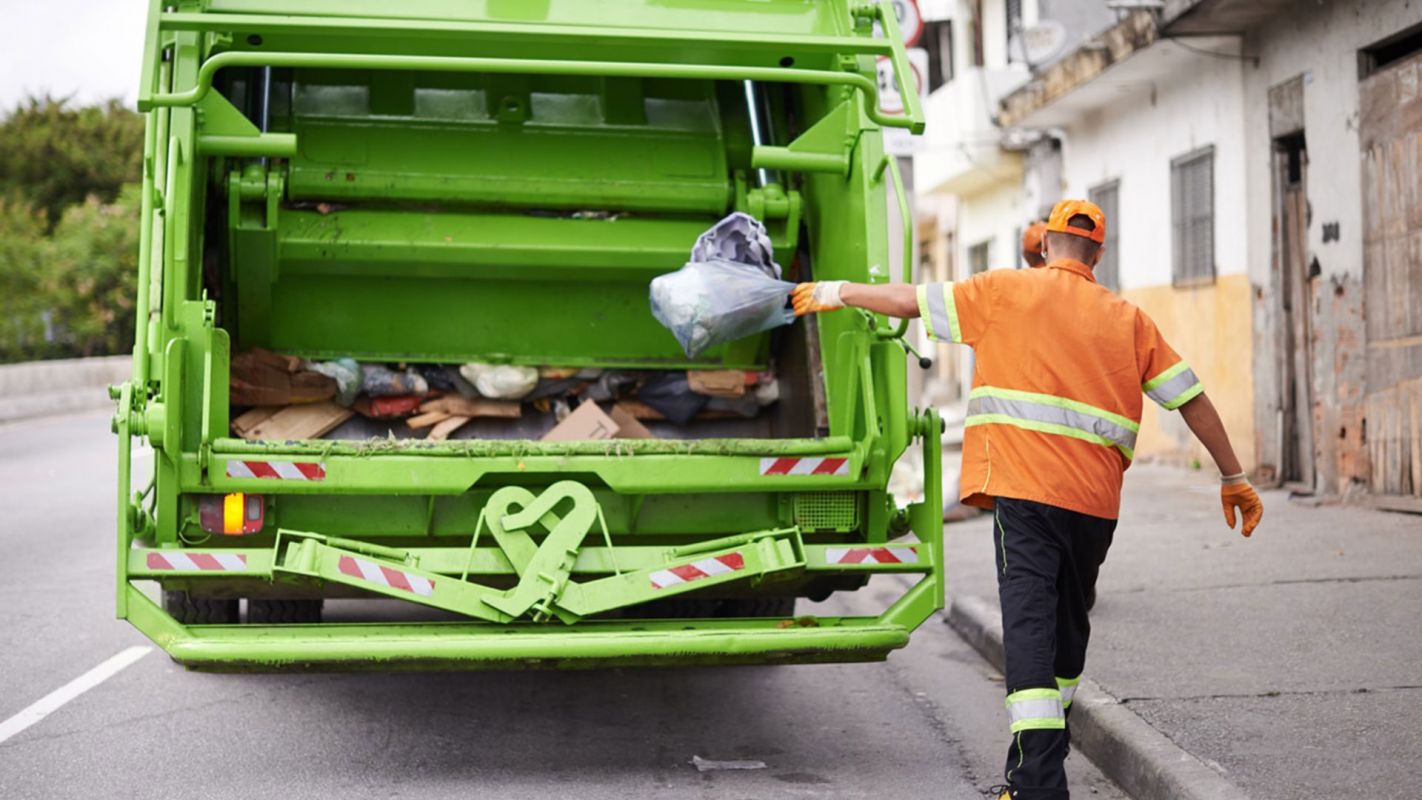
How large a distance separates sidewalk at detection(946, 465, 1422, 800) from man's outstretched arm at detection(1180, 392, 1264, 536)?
58 centimetres

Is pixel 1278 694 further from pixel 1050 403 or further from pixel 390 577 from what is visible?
pixel 390 577

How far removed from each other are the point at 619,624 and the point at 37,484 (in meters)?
9.98

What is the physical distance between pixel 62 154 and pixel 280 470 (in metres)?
36.4

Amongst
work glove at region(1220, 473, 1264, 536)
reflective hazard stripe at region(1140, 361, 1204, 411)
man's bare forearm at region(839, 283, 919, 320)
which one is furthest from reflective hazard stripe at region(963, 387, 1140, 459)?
work glove at region(1220, 473, 1264, 536)

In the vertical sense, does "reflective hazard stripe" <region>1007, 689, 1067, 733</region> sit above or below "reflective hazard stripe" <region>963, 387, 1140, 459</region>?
below

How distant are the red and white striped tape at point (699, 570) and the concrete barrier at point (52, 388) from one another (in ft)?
60.0

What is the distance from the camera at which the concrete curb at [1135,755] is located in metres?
3.92

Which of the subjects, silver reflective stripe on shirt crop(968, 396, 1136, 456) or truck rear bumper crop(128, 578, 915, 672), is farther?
truck rear bumper crop(128, 578, 915, 672)

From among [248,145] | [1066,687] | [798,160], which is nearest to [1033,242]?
[798,160]

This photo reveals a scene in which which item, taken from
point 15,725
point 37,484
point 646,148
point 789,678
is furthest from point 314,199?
point 37,484

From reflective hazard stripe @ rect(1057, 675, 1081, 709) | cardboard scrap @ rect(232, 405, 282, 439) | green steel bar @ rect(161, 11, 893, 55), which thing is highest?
green steel bar @ rect(161, 11, 893, 55)

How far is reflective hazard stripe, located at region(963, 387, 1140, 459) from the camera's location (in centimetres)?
406

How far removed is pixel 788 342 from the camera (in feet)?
19.6

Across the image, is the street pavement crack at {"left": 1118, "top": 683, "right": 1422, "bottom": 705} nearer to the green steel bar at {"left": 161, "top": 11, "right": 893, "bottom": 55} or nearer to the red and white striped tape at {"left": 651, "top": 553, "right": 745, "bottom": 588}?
the red and white striped tape at {"left": 651, "top": 553, "right": 745, "bottom": 588}
